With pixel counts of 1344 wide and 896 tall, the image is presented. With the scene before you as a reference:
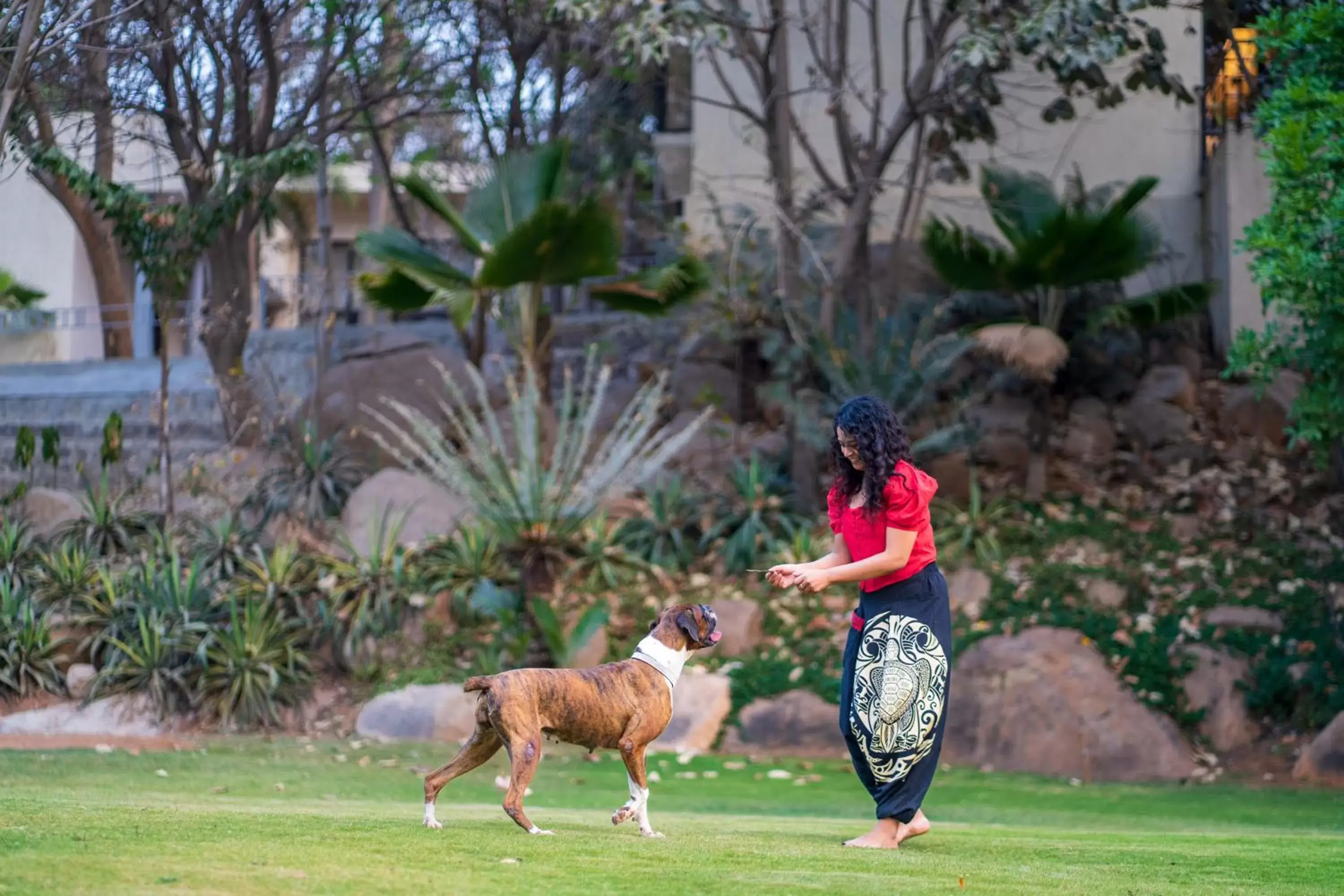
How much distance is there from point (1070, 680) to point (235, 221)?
10944 millimetres

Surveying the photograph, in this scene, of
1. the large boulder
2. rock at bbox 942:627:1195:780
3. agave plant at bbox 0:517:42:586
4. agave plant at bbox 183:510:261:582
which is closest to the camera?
rock at bbox 942:627:1195:780

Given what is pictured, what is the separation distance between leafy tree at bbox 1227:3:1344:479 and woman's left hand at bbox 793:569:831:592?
5874 millimetres

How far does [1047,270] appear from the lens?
13.4 m

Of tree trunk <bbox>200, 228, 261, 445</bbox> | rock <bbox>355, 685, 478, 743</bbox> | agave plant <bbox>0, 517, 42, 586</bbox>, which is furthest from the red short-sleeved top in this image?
tree trunk <bbox>200, 228, 261, 445</bbox>

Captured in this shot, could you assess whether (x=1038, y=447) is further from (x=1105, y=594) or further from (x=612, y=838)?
(x=612, y=838)

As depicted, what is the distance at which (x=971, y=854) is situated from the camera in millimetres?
5375

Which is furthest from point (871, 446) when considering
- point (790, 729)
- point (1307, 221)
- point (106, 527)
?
point (106, 527)

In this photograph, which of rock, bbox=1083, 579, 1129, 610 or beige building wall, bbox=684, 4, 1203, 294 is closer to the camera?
rock, bbox=1083, 579, 1129, 610

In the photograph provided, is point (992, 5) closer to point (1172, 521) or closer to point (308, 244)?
point (1172, 521)

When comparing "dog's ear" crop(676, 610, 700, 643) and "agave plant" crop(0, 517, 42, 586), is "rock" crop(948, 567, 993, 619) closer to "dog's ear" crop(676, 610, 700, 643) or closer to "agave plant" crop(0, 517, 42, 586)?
"dog's ear" crop(676, 610, 700, 643)

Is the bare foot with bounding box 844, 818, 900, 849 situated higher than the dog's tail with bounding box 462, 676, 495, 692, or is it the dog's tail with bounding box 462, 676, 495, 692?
the dog's tail with bounding box 462, 676, 495, 692

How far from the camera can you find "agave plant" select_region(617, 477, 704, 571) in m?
13.7

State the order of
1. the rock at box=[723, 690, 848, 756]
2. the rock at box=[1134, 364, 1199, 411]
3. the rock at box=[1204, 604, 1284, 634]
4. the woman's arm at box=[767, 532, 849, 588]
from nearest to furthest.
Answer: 1. the woman's arm at box=[767, 532, 849, 588]
2. the rock at box=[723, 690, 848, 756]
3. the rock at box=[1204, 604, 1284, 634]
4. the rock at box=[1134, 364, 1199, 411]

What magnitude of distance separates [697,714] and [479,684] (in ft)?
21.5
